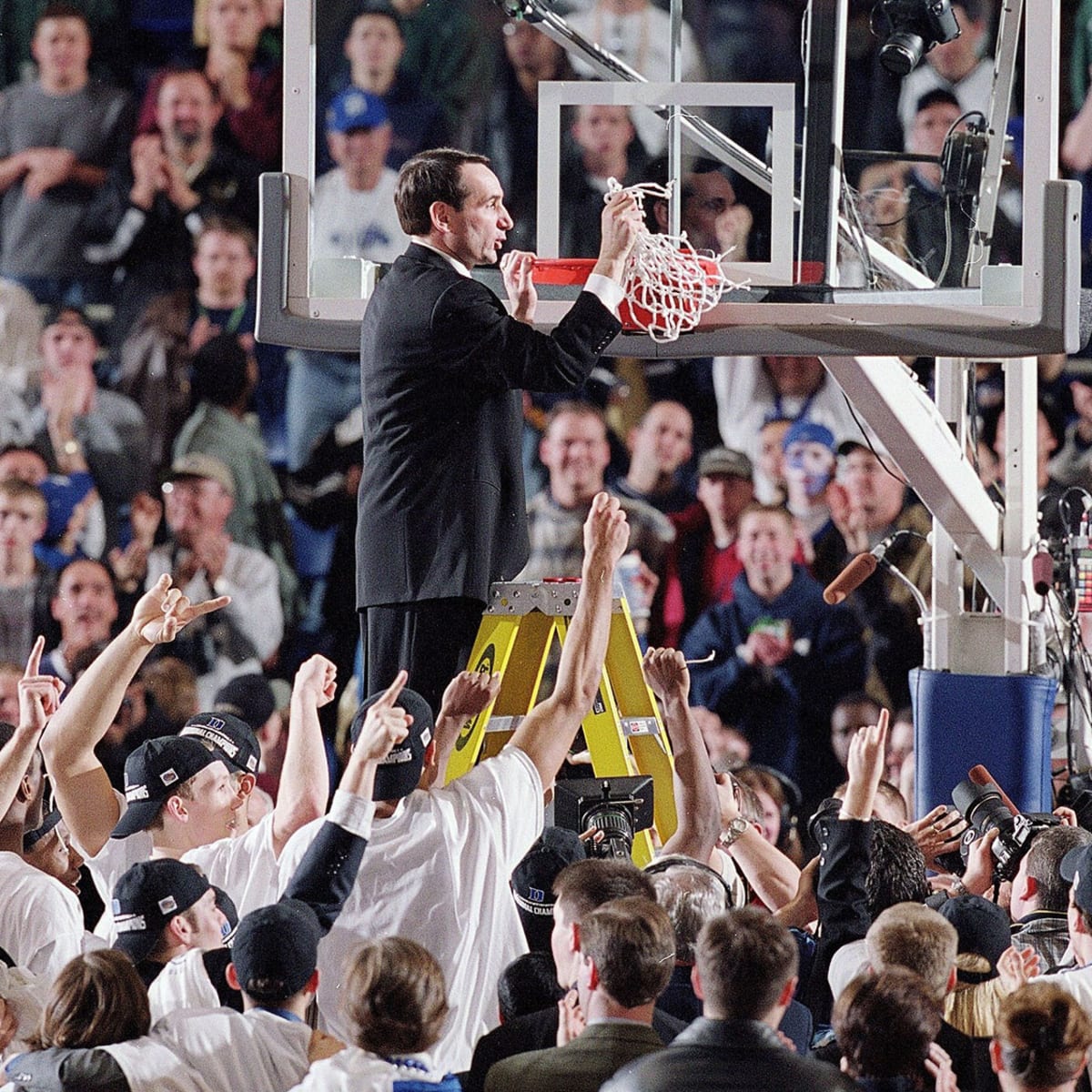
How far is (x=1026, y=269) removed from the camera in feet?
13.9

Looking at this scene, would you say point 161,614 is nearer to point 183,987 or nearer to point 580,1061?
point 183,987

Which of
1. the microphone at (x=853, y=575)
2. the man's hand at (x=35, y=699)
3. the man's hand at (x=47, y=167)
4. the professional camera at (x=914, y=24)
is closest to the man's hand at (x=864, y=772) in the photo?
the man's hand at (x=35, y=699)

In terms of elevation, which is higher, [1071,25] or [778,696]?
[1071,25]

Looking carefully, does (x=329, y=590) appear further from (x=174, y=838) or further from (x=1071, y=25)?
(x=174, y=838)

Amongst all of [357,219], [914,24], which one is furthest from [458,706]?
[357,219]

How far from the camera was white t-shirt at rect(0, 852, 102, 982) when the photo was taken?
366 cm

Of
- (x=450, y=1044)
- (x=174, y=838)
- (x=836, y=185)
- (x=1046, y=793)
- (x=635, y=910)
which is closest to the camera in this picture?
(x=635, y=910)

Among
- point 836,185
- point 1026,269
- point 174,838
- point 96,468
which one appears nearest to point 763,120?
point 836,185

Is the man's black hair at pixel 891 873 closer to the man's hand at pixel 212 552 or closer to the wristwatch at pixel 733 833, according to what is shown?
the wristwatch at pixel 733 833

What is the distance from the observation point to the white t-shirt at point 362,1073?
2.53 metres

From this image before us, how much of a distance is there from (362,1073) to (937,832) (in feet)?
7.59

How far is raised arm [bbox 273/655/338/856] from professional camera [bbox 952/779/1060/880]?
4.85 feet

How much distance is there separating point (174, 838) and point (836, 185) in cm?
218

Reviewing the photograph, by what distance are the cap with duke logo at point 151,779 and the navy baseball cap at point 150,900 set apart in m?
0.49
